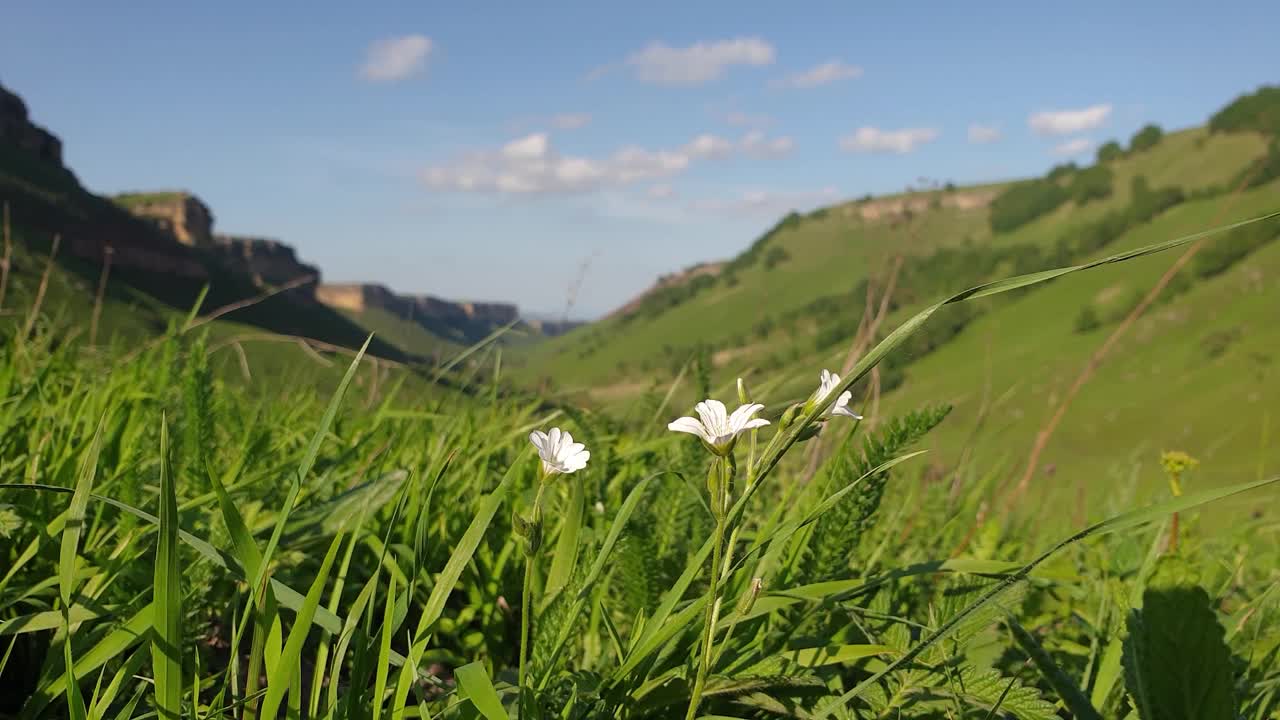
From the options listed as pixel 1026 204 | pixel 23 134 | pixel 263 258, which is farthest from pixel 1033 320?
pixel 263 258

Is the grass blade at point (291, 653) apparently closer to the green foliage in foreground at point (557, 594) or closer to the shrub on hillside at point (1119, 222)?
the green foliage in foreground at point (557, 594)

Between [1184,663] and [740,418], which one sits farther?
[1184,663]

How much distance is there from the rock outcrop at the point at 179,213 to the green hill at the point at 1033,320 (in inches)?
2842

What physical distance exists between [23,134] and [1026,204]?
579ft

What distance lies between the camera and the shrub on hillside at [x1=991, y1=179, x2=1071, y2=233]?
165875 mm

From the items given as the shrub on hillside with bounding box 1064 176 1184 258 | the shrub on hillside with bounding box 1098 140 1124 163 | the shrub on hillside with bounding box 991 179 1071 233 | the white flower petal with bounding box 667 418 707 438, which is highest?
the shrub on hillside with bounding box 1098 140 1124 163

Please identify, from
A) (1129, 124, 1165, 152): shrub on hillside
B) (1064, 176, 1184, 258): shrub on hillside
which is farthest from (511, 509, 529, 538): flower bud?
(1129, 124, 1165, 152): shrub on hillside

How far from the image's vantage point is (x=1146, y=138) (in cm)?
16788

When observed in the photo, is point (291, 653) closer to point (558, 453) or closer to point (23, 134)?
point (558, 453)

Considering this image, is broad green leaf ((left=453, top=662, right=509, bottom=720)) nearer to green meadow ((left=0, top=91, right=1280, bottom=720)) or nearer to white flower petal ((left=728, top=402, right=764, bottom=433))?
green meadow ((left=0, top=91, right=1280, bottom=720))

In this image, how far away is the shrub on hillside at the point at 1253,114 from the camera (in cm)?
13862

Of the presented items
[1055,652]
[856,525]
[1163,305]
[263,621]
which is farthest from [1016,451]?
[1163,305]

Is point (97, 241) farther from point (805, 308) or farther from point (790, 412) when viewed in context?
point (790, 412)

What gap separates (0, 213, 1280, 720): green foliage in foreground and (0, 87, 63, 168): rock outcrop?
134m
